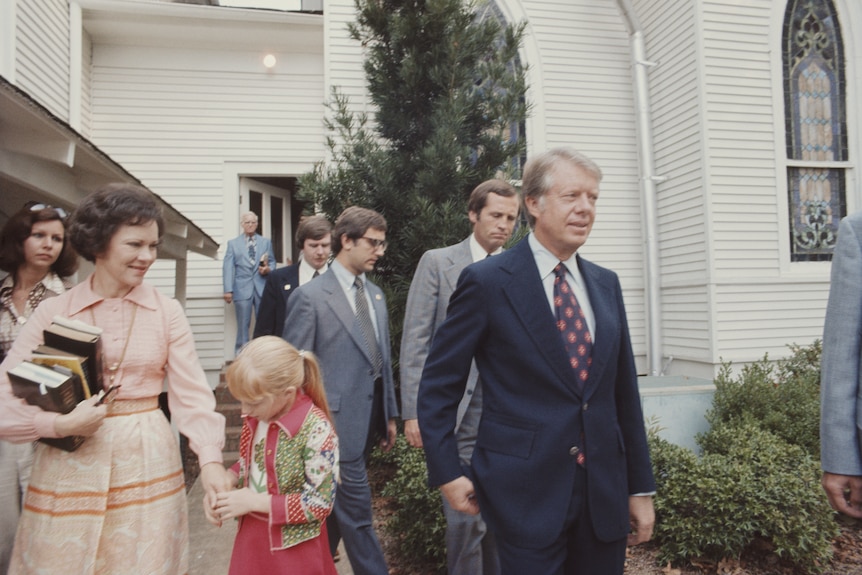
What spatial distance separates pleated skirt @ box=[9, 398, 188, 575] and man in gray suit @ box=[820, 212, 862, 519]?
2318 millimetres

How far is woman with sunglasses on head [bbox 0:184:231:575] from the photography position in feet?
5.84

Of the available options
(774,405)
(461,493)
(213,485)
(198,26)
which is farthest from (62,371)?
(198,26)

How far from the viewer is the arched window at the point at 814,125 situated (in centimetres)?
778

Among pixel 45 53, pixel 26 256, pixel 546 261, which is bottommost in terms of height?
pixel 546 261

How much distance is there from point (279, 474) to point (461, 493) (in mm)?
665

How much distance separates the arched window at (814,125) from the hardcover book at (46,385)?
8.69 metres

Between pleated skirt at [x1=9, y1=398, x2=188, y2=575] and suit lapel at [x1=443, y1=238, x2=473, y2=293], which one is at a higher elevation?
suit lapel at [x1=443, y1=238, x2=473, y2=293]

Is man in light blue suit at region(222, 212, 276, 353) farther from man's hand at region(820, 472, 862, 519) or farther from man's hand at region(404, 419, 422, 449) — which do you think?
man's hand at region(820, 472, 862, 519)

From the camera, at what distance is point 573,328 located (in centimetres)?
190

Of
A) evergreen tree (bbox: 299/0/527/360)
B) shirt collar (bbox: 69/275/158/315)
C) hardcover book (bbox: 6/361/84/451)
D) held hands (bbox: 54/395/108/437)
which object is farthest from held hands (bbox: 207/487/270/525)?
evergreen tree (bbox: 299/0/527/360)

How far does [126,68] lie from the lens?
325 inches

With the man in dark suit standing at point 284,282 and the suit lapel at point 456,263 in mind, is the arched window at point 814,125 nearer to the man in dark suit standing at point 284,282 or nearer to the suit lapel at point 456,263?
the suit lapel at point 456,263

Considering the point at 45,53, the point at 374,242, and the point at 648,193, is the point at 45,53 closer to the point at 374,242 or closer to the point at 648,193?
the point at 374,242

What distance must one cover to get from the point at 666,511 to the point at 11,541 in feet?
12.8
